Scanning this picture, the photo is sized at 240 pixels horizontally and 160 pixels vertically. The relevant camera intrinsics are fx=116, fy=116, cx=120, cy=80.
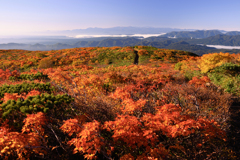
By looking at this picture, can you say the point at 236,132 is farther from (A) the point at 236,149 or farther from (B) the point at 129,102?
(B) the point at 129,102

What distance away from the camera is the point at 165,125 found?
5934mm

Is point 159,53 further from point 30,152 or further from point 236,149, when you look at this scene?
point 30,152

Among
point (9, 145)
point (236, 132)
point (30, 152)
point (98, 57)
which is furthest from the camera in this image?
point (98, 57)

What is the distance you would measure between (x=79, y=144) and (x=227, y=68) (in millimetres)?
20557

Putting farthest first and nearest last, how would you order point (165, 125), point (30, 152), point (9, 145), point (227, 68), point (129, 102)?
point (227, 68), point (129, 102), point (165, 125), point (30, 152), point (9, 145)

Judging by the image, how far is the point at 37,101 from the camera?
6242 millimetres

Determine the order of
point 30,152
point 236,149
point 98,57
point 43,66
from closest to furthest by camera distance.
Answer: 1. point 30,152
2. point 236,149
3. point 43,66
4. point 98,57

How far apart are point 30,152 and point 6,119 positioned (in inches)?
94.8

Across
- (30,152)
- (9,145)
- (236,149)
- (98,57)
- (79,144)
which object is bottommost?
(236,149)

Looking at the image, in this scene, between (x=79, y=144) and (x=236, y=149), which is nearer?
(x=79, y=144)

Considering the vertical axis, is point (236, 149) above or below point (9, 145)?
below

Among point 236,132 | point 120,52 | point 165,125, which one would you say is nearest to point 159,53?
point 120,52

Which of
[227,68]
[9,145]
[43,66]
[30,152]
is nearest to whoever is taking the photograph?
[9,145]

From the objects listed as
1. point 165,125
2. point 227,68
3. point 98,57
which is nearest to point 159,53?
point 98,57
